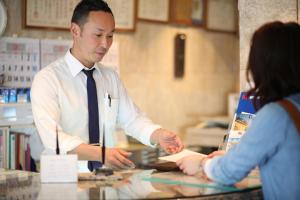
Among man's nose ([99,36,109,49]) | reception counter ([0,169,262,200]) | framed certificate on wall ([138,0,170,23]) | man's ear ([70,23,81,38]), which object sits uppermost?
framed certificate on wall ([138,0,170,23])

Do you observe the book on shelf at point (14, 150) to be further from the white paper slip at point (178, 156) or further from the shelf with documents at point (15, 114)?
the white paper slip at point (178, 156)

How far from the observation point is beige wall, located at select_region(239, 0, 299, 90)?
3.83m

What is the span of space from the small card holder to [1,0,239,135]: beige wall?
2.85m

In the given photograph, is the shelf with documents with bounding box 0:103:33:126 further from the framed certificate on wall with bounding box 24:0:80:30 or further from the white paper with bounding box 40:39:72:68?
the framed certificate on wall with bounding box 24:0:80:30

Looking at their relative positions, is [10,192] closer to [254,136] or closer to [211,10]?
[254,136]

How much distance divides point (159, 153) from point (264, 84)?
13.6 ft

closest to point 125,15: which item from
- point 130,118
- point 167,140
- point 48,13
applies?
point 48,13

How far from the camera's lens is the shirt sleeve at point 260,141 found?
2291mm

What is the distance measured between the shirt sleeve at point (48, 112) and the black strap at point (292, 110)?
1157mm

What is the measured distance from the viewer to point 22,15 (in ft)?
17.0

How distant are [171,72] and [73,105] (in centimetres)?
353

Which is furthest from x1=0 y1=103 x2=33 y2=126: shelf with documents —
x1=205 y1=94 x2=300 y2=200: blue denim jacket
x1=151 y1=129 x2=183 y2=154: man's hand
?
x1=205 y1=94 x2=300 y2=200: blue denim jacket

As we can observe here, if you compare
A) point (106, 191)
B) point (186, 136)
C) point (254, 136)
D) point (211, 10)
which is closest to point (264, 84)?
point (254, 136)

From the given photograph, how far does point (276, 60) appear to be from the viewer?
230 centimetres
